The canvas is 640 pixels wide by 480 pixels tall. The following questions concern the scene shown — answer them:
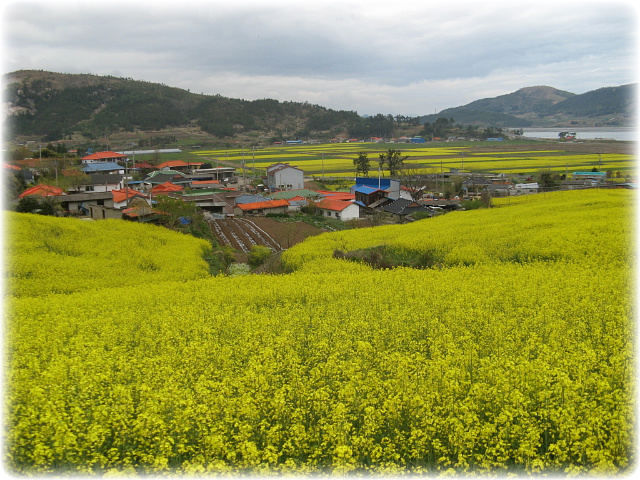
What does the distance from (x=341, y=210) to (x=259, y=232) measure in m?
9.09

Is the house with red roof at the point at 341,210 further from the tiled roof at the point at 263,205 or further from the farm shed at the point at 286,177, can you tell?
the farm shed at the point at 286,177

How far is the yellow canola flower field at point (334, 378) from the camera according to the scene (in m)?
6.04

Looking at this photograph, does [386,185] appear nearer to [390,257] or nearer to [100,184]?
[100,184]

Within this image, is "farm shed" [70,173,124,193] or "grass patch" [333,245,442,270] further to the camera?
"farm shed" [70,173,124,193]

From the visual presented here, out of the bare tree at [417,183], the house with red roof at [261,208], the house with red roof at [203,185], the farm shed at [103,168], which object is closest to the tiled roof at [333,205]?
the house with red roof at [261,208]

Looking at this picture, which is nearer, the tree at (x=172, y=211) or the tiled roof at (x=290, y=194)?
the tree at (x=172, y=211)

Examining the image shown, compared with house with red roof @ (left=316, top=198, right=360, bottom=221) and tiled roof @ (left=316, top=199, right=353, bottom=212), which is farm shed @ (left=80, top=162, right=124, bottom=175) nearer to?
tiled roof @ (left=316, top=199, right=353, bottom=212)

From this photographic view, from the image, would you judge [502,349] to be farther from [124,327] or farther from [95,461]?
[124,327]

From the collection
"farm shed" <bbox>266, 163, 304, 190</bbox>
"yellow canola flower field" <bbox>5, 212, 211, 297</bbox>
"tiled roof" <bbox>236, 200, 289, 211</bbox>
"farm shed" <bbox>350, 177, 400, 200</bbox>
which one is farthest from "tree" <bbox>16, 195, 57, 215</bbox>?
"farm shed" <bbox>350, 177, 400, 200</bbox>

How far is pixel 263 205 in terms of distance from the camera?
43.6 metres

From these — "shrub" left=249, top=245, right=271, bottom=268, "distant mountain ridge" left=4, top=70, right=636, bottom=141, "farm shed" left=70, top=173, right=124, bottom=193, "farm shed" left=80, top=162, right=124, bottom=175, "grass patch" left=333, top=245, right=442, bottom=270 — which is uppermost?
"distant mountain ridge" left=4, top=70, right=636, bottom=141

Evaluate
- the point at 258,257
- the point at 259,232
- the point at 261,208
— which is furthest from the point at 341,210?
the point at 258,257

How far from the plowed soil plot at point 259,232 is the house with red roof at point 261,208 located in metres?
2.10

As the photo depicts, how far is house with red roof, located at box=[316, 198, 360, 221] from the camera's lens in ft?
136
